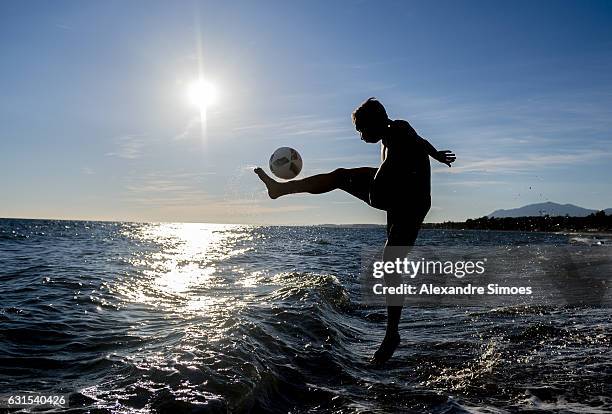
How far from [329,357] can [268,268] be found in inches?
593

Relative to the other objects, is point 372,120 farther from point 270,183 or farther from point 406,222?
point 270,183

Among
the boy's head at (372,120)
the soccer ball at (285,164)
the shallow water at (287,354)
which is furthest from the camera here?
the soccer ball at (285,164)

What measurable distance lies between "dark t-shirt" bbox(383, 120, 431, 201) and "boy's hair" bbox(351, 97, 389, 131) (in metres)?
0.19

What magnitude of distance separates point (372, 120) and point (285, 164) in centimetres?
152

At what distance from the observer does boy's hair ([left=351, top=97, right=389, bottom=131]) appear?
6203 millimetres

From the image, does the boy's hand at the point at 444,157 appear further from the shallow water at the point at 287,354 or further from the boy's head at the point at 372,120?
the shallow water at the point at 287,354

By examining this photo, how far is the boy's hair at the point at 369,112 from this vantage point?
20.4 feet

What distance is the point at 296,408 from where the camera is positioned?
207 inches

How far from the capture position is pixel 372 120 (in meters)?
6.21

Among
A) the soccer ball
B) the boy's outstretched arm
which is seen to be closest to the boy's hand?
the boy's outstretched arm

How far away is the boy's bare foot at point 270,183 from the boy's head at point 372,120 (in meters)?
1.33

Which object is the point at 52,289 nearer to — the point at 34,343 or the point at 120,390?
the point at 34,343

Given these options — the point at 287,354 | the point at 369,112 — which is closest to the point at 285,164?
the point at 369,112

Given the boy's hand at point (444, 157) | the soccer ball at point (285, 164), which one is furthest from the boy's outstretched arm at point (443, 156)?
the soccer ball at point (285, 164)
